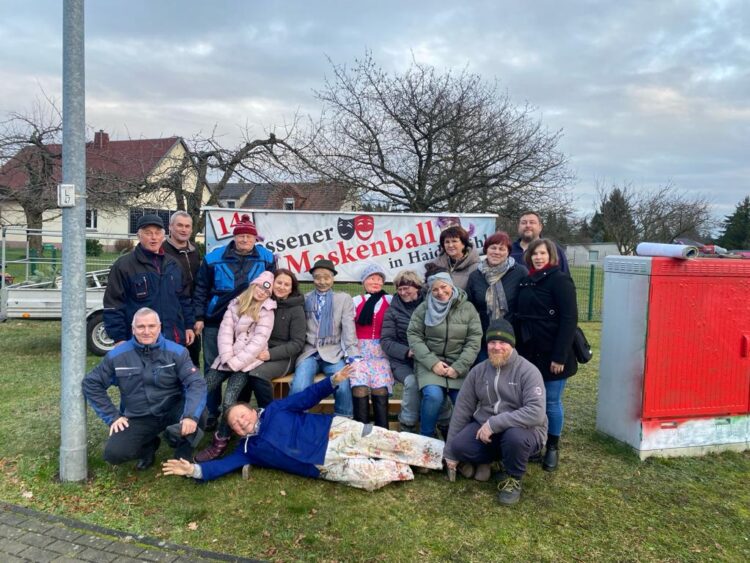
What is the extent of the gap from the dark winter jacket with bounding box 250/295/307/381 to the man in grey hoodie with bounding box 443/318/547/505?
1.45 metres

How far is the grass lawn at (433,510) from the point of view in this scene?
3.00 metres

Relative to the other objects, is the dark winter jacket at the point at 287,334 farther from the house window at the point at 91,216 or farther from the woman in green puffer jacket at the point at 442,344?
the house window at the point at 91,216

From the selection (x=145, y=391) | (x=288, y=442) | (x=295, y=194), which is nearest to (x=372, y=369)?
(x=288, y=442)

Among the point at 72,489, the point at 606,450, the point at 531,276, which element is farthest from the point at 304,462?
the point at 606,450

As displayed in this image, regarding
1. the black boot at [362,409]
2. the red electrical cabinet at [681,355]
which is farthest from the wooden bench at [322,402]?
the red electrical cabinet at [681,355]

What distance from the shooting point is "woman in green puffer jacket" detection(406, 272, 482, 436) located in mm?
4156

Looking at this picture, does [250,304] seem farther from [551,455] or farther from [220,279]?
[551,455]

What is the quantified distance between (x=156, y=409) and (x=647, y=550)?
330 centimetres

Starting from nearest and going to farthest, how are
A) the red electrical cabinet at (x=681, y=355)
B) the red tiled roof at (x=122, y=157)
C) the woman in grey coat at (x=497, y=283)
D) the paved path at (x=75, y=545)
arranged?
the paved path at (x=75, y=545) → the red electrical cabinet at (x=681, y=355) → the woman in grey coat at (x=497, y=283) → the red tiled roof at (x=122, y=157)


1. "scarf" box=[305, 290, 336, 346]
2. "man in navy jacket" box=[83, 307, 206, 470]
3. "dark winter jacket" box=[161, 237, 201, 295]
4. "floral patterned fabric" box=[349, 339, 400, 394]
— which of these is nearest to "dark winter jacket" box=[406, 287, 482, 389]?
"floral patterned fabric" box=[349, 339, 400, 394]

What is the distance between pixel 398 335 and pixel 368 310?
0.40m

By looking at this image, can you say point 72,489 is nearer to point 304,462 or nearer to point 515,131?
point 304,462

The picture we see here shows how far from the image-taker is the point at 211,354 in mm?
4875

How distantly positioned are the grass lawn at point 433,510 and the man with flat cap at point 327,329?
3.45ft
